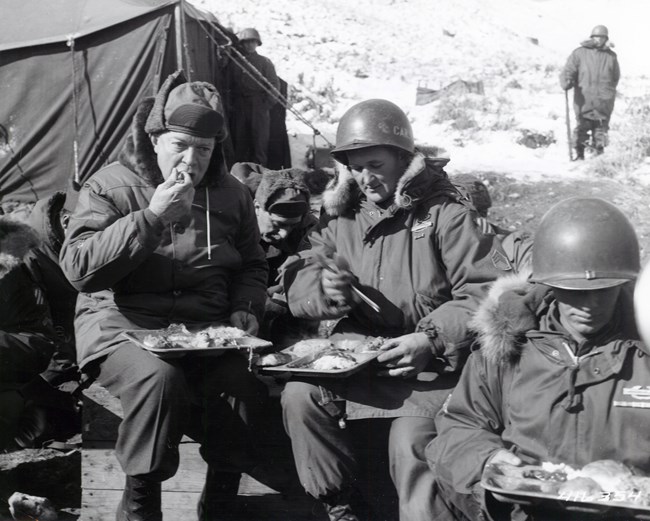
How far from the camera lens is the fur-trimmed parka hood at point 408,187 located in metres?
3.81

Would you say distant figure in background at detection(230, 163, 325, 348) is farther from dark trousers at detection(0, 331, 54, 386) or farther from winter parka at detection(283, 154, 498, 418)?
dark trousers at detection(0, 331, 54, 386)

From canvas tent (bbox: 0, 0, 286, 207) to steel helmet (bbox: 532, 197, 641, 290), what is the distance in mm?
6905

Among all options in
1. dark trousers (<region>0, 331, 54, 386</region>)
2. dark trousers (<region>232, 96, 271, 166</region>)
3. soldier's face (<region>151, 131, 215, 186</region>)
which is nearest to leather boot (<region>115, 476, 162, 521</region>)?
dark trousers (<region>0, 331, 54, 386</region>)

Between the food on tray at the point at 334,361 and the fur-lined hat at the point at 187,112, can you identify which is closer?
the food on tray at the point at 334,361

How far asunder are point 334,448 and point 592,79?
Result: 11189 mm

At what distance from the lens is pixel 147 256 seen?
359 cm

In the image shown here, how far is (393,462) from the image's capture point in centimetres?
337

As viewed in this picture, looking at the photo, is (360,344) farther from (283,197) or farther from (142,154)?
(283,197)

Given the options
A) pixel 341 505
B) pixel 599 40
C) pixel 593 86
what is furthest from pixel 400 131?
pixel 599 40

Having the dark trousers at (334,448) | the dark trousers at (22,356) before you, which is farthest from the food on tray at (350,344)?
the dark trousers at (22,356)

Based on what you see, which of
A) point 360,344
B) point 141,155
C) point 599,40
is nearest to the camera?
point 360,344

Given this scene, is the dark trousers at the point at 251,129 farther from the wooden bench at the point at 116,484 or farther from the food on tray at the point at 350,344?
the food on tray at the point at 350,344

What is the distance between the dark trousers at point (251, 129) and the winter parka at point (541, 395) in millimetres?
8432

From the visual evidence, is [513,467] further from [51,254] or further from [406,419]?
[51,254]
